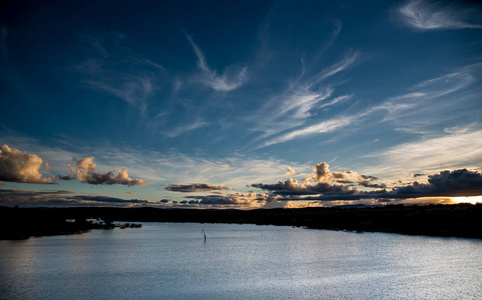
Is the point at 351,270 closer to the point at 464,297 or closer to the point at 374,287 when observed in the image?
the point at 374,287

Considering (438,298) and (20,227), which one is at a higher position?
(20,227)

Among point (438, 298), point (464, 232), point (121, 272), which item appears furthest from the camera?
point (464, 232)

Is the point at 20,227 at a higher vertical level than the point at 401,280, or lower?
higher

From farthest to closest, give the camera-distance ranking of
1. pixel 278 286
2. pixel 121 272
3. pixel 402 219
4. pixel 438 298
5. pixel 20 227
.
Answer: pixel 402 219 → pixel 20 227 → pixel 121 272 → pixel 278 286 → pixel 438 298

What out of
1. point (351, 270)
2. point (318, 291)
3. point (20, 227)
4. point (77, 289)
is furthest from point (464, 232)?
point (20, 227)

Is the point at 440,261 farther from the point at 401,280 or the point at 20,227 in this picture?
the point at 20,227

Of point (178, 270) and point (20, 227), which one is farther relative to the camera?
point (20, 227)

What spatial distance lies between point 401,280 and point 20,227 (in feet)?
459

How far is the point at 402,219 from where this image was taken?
13975cm

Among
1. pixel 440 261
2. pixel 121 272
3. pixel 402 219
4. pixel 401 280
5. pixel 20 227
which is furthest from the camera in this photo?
pixel 402 219

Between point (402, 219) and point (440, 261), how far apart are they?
302ft

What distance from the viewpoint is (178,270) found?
50406 mm

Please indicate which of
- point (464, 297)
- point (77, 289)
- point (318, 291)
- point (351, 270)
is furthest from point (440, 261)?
point (77, 289)

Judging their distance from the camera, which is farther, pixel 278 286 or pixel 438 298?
pixel 278 286
